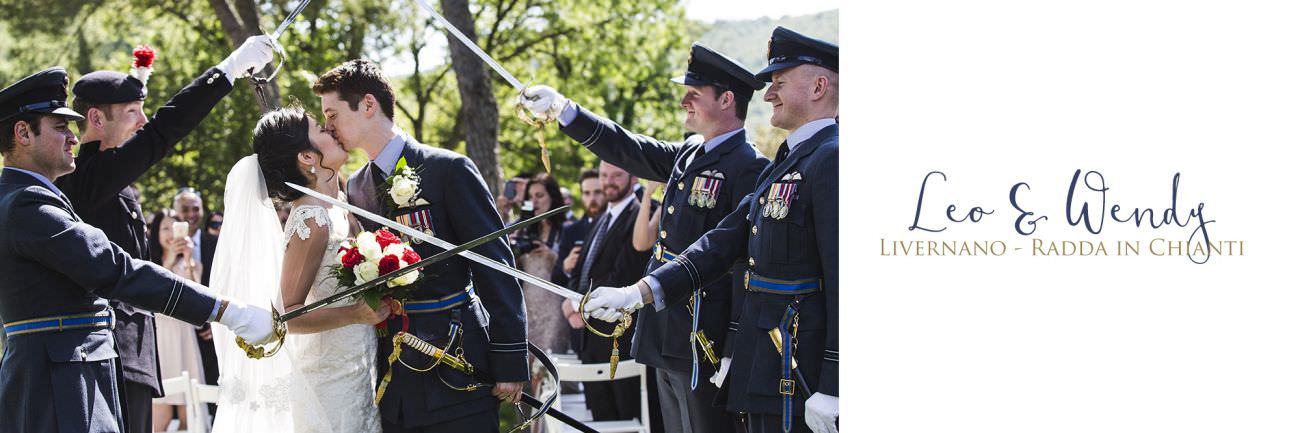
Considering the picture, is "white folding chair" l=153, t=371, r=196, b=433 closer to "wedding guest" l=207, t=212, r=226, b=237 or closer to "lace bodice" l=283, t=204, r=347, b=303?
"lace bodice" l=283, t=204, r=347, b=303

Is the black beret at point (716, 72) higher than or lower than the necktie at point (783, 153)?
higher

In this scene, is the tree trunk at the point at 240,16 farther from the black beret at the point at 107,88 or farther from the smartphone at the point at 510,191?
the black beret at the point at 107,88

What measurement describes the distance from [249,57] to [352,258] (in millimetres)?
1256

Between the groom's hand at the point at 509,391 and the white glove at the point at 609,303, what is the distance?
45 cm

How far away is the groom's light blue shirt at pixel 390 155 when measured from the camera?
4.11m

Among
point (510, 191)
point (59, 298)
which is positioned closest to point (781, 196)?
point (59, 298)

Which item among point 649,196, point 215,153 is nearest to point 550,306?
point 649,196

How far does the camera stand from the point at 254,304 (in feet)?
13.4

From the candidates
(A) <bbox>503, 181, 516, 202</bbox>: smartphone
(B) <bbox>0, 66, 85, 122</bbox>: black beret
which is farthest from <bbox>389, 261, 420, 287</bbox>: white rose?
(A) <bbox>503, 181, 516, 202</bbox>: smartphone

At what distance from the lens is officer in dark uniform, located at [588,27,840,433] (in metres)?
3.30

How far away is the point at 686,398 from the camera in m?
4.59

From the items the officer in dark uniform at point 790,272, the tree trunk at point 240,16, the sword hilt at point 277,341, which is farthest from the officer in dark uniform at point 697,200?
the tree trunk at point 240,16
